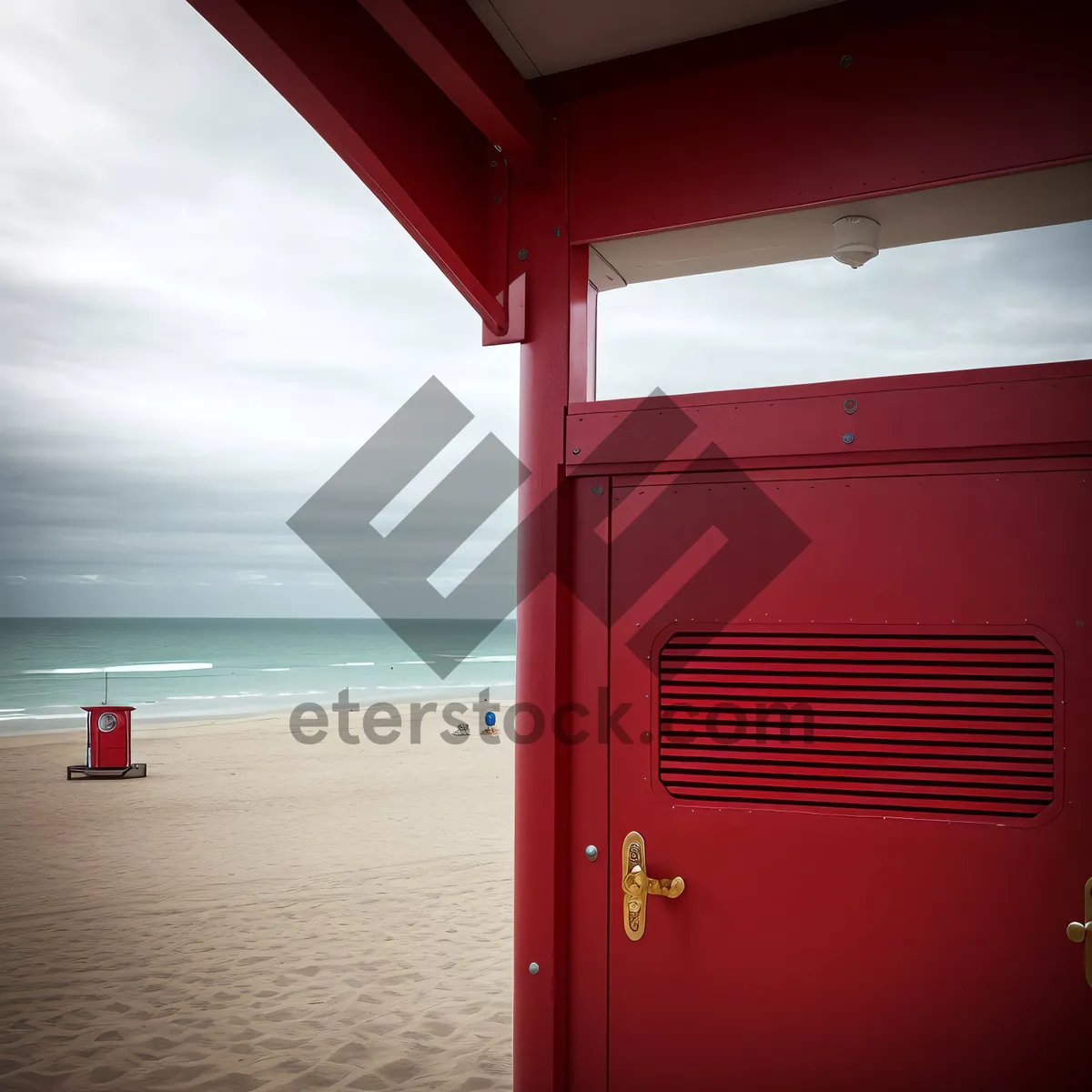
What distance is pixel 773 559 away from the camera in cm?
225

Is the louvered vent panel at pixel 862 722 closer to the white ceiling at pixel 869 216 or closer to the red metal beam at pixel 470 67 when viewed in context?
the white ceiling at pixel 869 216

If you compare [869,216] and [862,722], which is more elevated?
[869,216]

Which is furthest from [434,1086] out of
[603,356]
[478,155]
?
[478,155]

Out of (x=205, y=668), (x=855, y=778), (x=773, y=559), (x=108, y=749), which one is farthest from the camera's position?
(x=205, y=668)

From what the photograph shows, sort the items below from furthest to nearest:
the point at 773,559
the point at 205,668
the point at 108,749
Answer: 1. the point at 205,668
2. the point at 108,749
3. the point at 773,559

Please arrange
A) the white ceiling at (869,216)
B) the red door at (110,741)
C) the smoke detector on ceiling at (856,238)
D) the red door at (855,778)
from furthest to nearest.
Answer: the red door at (110,741) → the smoke detector on ceiling at (856,238) → the white ceiling at (869,216) → the red door at (855,778)

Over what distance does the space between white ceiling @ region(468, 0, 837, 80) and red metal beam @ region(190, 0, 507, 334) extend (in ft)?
0.85

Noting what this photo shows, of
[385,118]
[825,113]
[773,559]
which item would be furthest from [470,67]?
[773,559]

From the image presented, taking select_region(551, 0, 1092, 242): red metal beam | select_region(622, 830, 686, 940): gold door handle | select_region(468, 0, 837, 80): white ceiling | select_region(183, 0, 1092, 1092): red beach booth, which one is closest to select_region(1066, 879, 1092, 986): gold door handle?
select_region(183, 0, 1092, 1092): red beach booth

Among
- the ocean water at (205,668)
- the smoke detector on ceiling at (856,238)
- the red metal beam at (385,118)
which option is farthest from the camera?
the ocean water at (205,668)

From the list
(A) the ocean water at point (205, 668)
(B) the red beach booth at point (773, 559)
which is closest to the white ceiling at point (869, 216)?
(B) the red beach booth at point (773, 559)

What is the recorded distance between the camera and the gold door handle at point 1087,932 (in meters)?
1.92

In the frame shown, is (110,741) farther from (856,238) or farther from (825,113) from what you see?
(825,113)

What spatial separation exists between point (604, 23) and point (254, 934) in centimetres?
561
